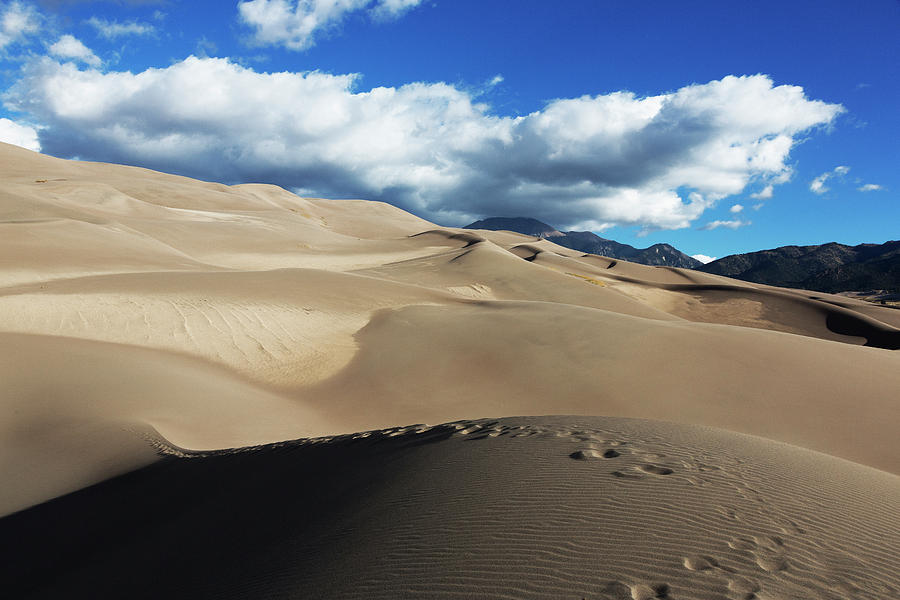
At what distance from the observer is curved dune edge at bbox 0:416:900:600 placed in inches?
96.0

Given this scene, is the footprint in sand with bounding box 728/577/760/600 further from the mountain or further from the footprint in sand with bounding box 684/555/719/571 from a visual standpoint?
the mountain

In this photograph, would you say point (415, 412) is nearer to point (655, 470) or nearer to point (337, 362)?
point (337, 362)

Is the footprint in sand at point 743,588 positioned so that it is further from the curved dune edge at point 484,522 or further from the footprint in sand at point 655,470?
the footprint in sand at point 655,470

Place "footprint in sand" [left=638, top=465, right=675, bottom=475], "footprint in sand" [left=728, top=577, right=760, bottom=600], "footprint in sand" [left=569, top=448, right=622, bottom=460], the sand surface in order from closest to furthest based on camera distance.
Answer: "footprint in sand" [left=728, top=577, right=760, bottom=600] → the sand surface → "footprint in sand" [left=638, top=465, right=675, bottom=475] → "footprint in sand" [left=569, top=448, right=622, bottom=460]

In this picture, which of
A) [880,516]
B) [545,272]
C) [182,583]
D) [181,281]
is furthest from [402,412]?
[545,272]

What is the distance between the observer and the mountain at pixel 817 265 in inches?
4331

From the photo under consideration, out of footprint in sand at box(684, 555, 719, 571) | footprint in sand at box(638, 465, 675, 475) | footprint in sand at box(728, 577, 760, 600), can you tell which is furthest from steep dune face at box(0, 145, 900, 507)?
footprint in sand at box(728, 577, 760, 600)

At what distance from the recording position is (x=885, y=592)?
2289 millimetres

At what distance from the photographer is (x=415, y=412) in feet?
32.2

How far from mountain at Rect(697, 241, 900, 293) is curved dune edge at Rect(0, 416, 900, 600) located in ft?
435

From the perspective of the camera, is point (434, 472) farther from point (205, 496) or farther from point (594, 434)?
point (205, 496)

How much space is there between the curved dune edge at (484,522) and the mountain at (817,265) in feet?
435

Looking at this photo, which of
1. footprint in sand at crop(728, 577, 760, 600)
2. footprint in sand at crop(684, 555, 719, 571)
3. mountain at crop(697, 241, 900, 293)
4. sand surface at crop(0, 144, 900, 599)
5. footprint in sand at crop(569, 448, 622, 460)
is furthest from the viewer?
mountain at crop(697, 241, 900, 293)

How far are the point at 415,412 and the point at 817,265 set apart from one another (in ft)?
605
